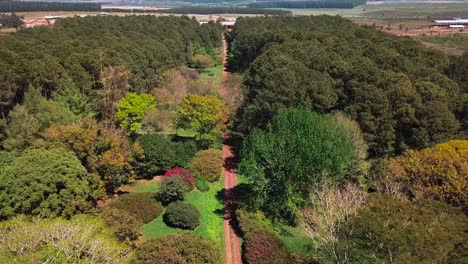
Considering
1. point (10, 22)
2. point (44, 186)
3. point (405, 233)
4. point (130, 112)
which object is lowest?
point (44, 186)

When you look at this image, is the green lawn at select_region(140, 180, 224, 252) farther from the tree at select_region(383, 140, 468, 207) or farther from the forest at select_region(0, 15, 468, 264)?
the tree at select_region(383, 140, 468, 207)

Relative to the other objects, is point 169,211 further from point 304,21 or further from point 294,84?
point 304,21

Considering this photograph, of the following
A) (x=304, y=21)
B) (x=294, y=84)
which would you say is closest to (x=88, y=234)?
(x=294, y=84)

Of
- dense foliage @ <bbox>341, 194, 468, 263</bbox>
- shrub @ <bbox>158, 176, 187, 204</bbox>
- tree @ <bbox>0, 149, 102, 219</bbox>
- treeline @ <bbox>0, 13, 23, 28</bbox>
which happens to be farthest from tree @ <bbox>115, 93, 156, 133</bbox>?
treeline @ <bbox>0, 13, 23, 28</bbox>

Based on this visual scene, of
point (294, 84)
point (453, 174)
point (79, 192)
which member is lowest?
point (79, 192)

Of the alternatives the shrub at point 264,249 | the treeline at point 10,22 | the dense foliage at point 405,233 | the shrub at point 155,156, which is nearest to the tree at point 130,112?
the shrub at point 155,156

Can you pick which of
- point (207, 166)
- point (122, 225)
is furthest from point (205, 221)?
point (207, 166)

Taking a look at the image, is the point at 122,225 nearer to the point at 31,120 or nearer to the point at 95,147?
the point at 95,147

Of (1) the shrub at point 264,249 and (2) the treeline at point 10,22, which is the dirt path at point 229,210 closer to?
(1) the shrub at point 264,249
